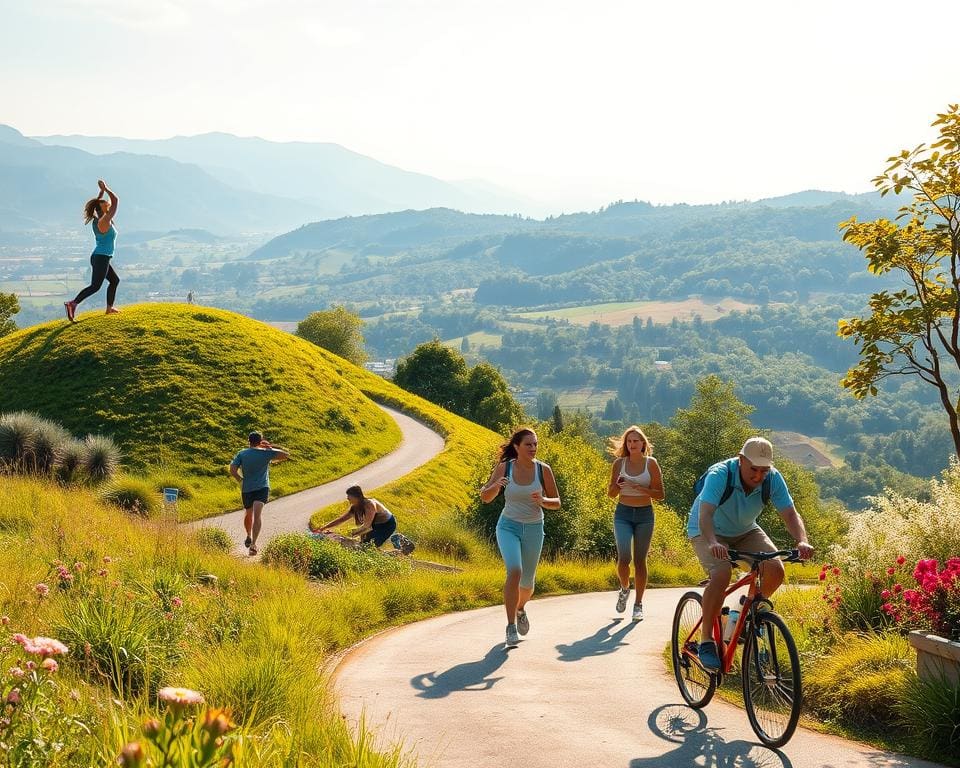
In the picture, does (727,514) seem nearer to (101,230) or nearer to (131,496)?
(131,496)

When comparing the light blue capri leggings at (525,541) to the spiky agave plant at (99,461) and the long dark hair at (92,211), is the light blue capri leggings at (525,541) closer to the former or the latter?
the long dark hair at (92,211)

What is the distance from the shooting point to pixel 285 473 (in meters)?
35.6

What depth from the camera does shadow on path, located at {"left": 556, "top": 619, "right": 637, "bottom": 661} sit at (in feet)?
34.0

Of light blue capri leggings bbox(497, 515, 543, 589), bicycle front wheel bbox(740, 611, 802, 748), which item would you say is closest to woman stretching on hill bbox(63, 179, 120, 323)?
light blue capri leggings bbox(497, 515, 543, 589)

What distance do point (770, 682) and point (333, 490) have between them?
92.6ft

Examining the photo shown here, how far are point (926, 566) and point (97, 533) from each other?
30.7 ft

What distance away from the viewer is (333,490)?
34.3m

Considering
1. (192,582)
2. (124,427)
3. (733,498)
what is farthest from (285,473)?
(733,498)

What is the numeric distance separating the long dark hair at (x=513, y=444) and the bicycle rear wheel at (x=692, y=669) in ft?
9.04

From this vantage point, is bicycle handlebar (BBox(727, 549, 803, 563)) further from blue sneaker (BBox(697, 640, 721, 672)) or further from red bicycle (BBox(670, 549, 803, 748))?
blue sneaker (BBox(697, 640, 721, 672))

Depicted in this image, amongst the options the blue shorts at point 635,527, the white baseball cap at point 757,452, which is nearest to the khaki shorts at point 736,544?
the white baseball cap at point 757,452

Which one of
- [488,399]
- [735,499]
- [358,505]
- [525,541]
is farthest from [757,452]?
[488,399]

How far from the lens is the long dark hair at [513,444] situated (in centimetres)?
1061

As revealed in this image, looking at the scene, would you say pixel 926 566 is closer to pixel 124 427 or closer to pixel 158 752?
pixel 158 752
